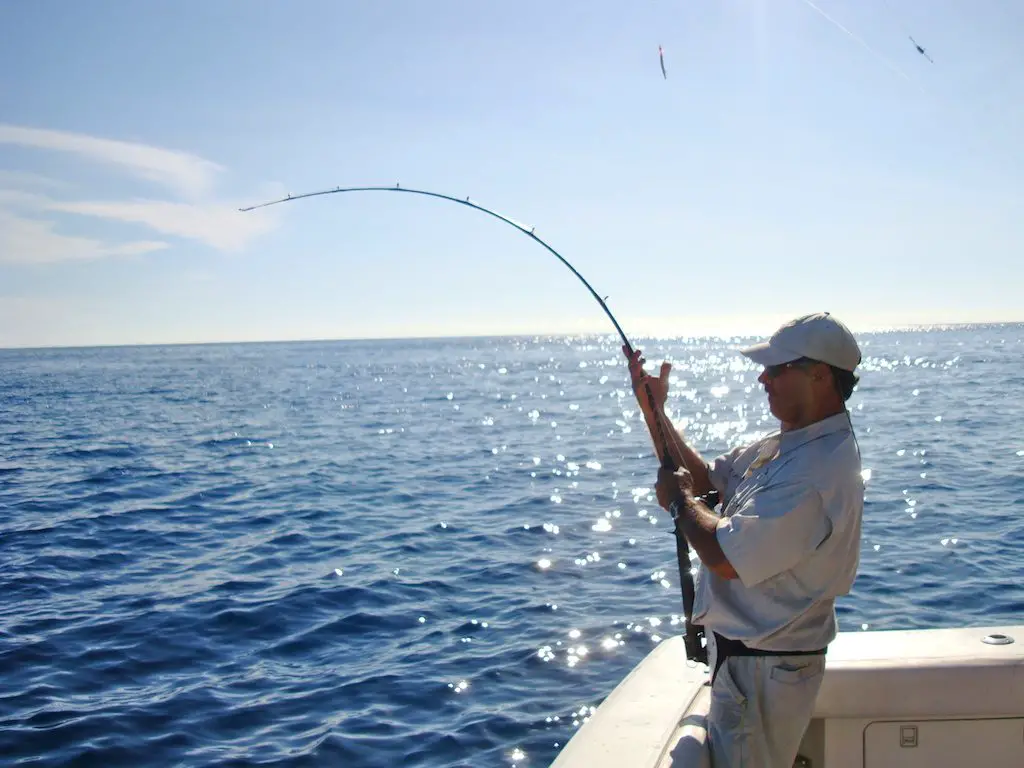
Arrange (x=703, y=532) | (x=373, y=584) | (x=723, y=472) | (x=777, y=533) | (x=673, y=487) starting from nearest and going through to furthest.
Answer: (x=777, y=533) < (x=703, y=532) < (x=673, y=487) < (x=723, y=472) < (x=373, y=584)

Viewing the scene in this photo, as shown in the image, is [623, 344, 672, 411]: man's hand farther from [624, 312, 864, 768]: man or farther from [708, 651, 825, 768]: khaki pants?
[708, 651, 825, 768]: khaki pants

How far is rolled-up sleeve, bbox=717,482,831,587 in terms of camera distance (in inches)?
98.3

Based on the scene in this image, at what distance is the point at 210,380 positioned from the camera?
172ft

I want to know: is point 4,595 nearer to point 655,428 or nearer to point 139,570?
point 139,570

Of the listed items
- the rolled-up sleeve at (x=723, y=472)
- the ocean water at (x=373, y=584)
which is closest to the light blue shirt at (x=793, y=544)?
the rolled-up sleeve at (x=723, y=472)

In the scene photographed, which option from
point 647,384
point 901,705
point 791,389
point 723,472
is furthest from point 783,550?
point 901,705

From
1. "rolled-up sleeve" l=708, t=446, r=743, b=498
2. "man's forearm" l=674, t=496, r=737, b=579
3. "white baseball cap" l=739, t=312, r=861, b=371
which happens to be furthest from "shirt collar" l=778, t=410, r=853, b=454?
"rolled-up sleeve" l=708, t=446, r=743, b=498

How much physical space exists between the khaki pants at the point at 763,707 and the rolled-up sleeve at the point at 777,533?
0.32 metres

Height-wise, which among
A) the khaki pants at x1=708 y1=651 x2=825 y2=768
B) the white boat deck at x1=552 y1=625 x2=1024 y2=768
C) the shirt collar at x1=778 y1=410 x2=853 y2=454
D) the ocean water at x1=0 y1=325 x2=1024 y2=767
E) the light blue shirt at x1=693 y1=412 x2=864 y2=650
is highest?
the shirt collar at x1=778 y1=410 x2=853 y2=454

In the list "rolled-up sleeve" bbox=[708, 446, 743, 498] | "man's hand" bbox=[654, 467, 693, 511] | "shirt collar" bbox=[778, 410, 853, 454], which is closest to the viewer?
"shirt collar" bbox=[778, 410, 853, 454]

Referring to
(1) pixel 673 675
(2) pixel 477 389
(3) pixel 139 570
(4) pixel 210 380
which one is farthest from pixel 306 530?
(4) pixel 210 380

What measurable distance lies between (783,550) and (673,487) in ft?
1.49

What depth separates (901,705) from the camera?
3303mm

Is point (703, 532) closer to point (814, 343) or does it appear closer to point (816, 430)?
point (816, 430)
